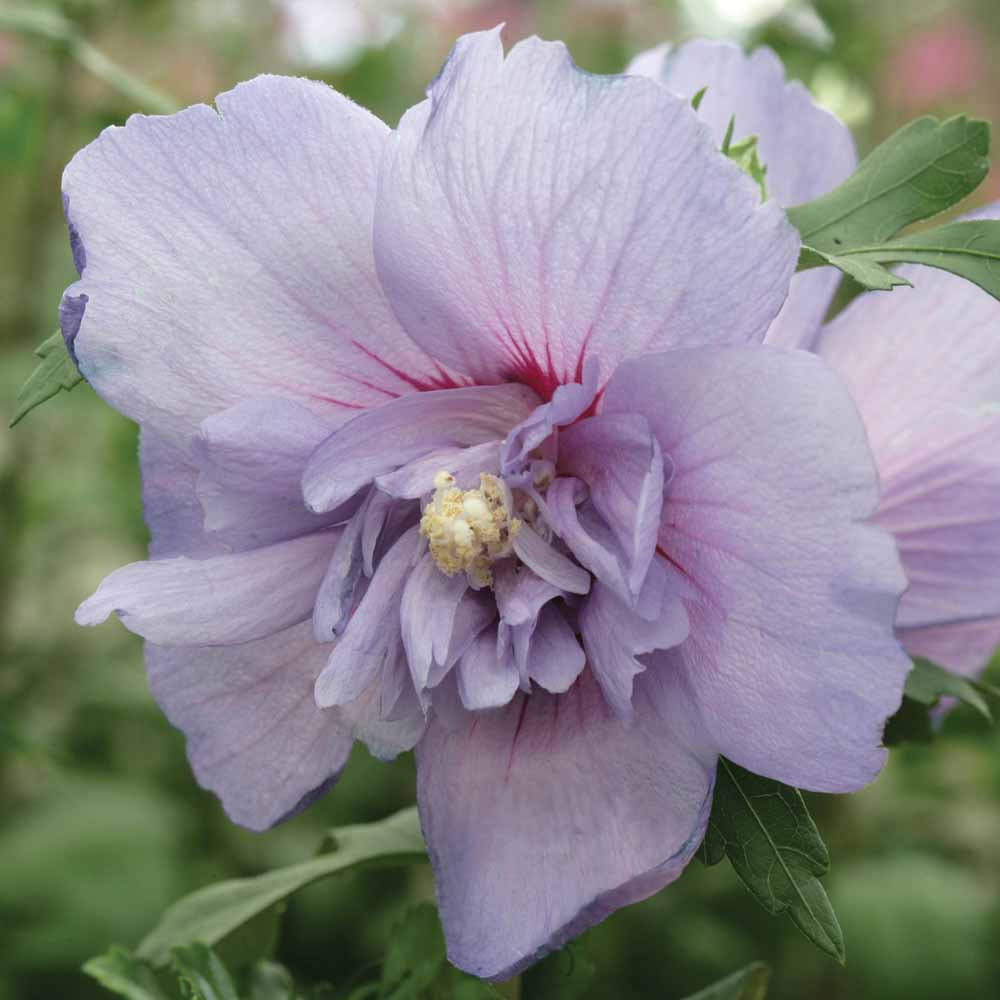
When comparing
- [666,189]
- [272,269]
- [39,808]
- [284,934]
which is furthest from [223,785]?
[39,808]

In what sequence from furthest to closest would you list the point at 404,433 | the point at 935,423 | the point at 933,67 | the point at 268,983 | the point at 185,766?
the point at 933,67, the point at 185,766, the point at 268,983, the point at 935,423, the point at 404,433

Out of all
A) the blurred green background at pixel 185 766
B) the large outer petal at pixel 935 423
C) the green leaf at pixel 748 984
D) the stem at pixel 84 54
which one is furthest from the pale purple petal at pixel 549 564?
the blurred green background at pixel 185 766

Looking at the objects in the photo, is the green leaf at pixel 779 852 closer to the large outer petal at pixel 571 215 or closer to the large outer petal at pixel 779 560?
the large outer petal at pixel 779 560

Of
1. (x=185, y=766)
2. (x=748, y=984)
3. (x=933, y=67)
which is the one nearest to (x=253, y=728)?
(x=748, y=984)

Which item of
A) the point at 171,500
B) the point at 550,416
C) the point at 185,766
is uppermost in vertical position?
the point at 550,416

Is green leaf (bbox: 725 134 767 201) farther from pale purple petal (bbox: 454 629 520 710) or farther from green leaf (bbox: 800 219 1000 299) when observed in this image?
pale purple petal (bbox: 454 629 520 710)

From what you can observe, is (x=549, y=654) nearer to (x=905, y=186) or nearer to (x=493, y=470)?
(x=493, y=470)
